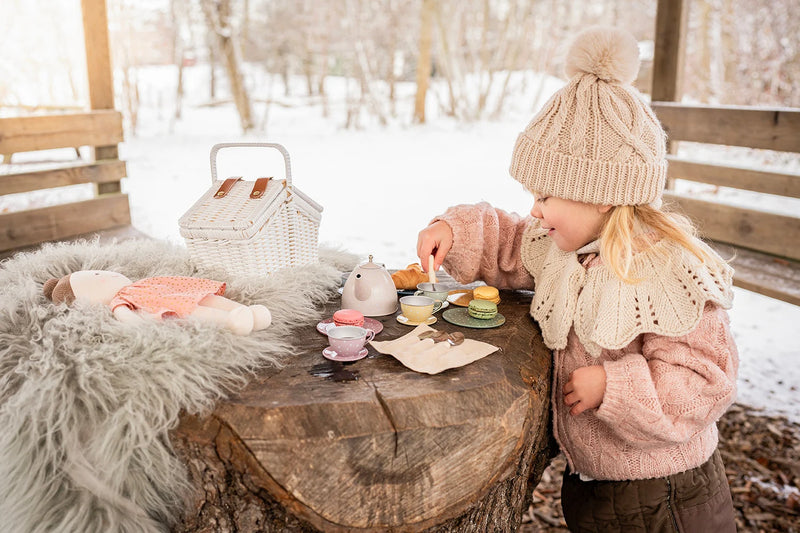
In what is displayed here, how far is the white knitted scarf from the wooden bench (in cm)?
164

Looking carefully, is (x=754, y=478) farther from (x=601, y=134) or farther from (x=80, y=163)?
(x=80, y=163)

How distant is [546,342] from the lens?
1.62m

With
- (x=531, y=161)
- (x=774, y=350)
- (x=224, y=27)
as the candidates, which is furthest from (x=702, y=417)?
(x=224, y=27)

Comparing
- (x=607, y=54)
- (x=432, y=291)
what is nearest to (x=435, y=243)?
(x=432, y=291)

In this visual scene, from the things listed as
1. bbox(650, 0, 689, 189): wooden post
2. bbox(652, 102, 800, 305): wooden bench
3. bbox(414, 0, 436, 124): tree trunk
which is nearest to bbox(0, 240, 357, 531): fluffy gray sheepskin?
bbox(652, 102, 800, 305): wooden bench

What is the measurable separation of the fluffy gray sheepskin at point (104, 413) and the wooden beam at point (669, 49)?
11.5 feet

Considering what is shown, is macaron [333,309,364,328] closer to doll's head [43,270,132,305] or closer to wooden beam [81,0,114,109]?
doll's head [43,270,132,305]

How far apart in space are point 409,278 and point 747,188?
2.49 meters

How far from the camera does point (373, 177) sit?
24.2 ft

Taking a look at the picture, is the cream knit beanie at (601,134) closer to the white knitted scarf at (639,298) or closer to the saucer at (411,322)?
the white knitted scarf at (639,298)

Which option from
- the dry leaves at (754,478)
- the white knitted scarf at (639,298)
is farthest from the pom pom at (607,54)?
the dry leaves at (754,478)

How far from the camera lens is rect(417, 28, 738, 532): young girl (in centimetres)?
141

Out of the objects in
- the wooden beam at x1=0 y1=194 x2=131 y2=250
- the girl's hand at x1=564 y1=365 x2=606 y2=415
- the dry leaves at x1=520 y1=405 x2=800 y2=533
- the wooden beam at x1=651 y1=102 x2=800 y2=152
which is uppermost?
the wooden beam at x1=651 y1=102 x2=800 y2=152

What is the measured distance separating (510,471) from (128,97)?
8.03 m
